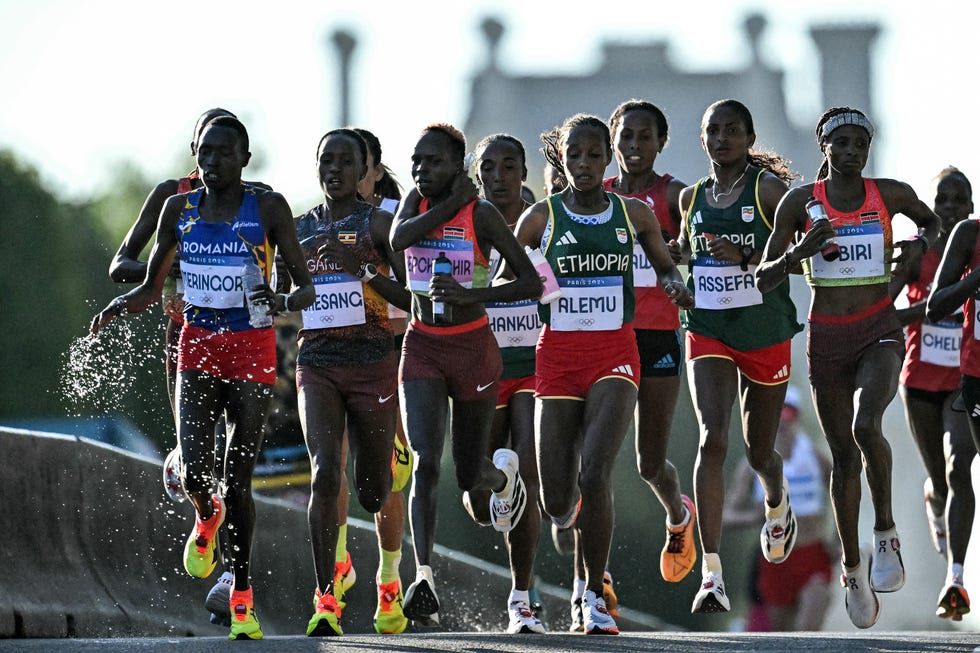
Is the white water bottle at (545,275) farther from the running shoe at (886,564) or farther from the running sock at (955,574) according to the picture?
the running sock at (955,574)

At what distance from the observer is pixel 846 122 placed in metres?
12.2

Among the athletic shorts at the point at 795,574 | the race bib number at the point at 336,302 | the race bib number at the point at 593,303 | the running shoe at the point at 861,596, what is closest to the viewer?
the race bib number at the point at 593,303

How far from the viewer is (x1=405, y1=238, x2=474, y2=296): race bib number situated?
1163cm

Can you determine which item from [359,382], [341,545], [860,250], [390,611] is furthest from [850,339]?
[341,545]

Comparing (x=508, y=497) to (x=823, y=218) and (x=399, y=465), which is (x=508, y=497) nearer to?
(x=399, y=465)

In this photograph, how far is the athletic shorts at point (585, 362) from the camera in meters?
11.7

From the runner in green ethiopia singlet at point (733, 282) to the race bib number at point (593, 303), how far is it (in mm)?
859

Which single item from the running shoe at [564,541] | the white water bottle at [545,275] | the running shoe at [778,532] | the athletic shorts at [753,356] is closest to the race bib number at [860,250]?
the athletic shorts at [753,356]

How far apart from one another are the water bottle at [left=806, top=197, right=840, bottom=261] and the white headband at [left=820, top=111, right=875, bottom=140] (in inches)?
15.8

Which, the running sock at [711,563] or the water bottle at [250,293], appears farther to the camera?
the running sock at [711,563]

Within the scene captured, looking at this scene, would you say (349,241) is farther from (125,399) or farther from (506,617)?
(125,399)

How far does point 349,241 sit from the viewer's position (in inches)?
472


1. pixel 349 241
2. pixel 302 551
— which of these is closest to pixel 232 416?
pixel 349 241

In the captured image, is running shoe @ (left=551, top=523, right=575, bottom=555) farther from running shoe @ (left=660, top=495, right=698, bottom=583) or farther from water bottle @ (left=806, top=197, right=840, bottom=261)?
water bottle @ (left=806, top=197, right=840, bottom=261)
